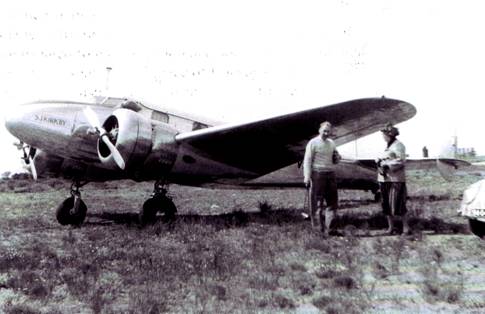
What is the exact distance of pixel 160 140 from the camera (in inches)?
296

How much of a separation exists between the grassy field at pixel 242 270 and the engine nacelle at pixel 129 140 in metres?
1.12

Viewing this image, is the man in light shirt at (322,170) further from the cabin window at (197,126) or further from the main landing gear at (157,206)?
the cabin window at (197,126)

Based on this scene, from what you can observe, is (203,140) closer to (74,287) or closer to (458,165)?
(74,287)

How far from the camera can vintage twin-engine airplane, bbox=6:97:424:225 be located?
7.15m

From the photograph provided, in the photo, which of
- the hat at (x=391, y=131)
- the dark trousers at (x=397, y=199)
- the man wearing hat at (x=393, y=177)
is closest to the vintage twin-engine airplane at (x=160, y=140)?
the hat at (x=391, y=131)

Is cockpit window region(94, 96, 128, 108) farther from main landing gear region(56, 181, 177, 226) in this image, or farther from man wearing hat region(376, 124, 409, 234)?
man wearing hat region(376, 124, 409, 234)

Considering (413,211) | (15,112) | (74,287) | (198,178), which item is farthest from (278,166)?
(74,287)

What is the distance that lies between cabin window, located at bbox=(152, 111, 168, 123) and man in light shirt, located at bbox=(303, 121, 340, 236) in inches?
133

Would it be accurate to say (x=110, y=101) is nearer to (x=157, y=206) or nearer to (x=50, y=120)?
(x=50, y=120)

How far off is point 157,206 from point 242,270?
3850 millimetres

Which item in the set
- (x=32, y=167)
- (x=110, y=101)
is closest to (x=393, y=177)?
(x=110, y=101)

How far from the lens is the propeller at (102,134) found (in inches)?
278

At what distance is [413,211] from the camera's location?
887 centimetres

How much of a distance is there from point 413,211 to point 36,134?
705 centimetres
